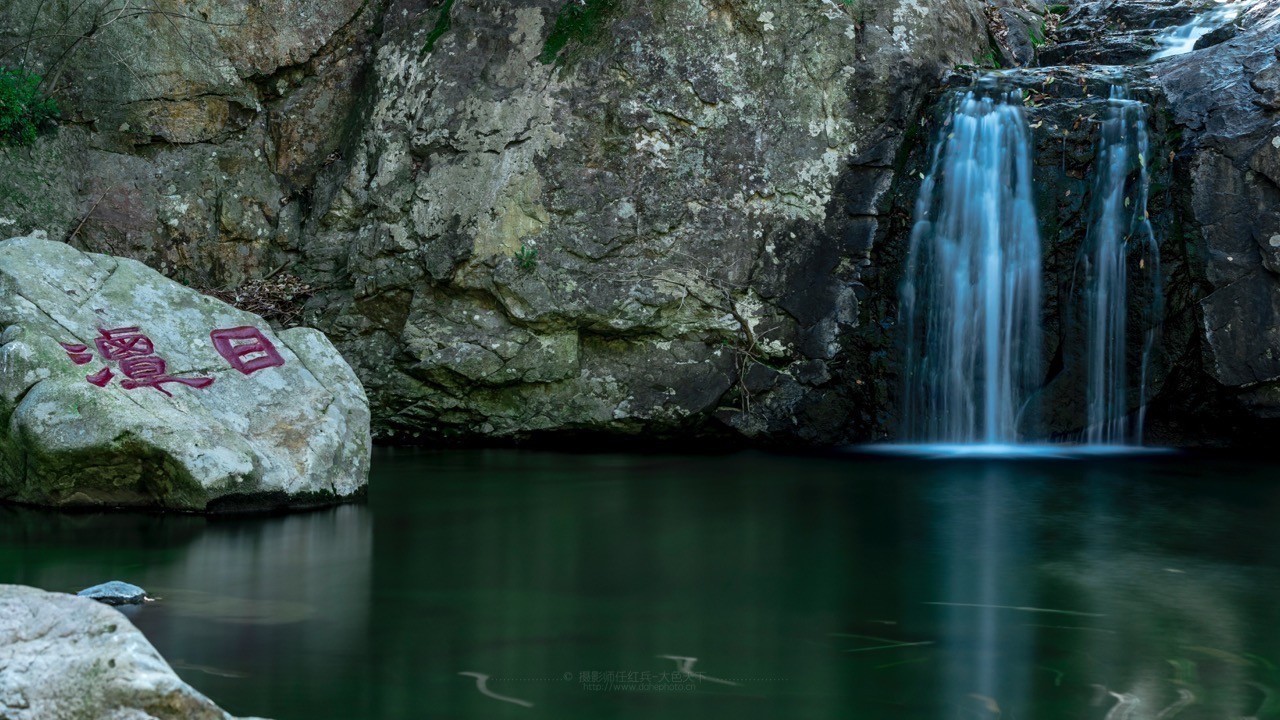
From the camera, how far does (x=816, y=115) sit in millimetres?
9258

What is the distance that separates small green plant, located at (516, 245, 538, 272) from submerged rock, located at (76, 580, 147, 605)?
5.09 m

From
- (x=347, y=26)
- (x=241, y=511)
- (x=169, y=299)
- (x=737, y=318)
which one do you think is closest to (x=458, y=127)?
(x=347, y=26)

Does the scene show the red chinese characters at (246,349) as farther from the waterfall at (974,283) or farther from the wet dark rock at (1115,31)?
the wet dark rock at (1115,31)

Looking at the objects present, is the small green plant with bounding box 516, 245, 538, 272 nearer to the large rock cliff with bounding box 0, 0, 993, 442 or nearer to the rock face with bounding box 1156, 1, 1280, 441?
the large rock cliff with bounding box 0, 0, 993, 442

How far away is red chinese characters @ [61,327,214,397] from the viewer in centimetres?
590

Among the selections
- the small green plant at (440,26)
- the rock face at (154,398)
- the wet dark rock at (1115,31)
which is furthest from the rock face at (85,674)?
the wet dark rock at (1115,31)

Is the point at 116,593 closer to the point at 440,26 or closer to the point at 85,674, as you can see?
the point at 85,674

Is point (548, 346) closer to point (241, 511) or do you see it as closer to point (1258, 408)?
point (241, 511)

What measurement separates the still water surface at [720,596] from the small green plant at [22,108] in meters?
4.74

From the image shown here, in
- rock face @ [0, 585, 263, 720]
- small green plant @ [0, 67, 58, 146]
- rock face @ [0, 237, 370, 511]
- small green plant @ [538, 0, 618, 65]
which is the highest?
small green plant @ [538, 0, 618, 65]

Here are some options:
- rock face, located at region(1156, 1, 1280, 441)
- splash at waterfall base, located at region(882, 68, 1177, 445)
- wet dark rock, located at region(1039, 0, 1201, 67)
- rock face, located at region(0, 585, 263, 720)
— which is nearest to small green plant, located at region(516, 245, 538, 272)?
splash at waterfall base, located at region(882, 68, 1177, 445)

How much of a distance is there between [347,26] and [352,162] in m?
1.34

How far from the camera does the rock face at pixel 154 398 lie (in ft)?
18.5

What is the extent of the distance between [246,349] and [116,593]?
259cm
